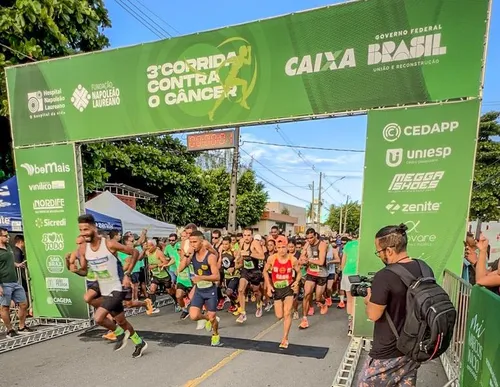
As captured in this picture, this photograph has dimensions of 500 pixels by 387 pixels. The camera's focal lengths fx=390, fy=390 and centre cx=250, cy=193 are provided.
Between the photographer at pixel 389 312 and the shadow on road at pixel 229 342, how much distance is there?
2.87 metres

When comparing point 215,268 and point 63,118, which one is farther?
point 63,118

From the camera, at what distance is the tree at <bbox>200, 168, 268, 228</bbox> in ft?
84.9

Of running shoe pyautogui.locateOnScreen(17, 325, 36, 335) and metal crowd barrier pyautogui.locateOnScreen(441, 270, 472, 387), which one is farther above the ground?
metal crowd barrier pyautogui.locateOnScreen(441, 270, 472, 387)

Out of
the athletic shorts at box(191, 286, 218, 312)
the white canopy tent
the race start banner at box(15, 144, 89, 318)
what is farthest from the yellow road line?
the white canopy tent

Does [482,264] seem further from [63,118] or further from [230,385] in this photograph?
[63,118]

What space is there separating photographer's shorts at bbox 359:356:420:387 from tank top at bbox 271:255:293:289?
3.26 m

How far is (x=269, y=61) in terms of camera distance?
5992 mm

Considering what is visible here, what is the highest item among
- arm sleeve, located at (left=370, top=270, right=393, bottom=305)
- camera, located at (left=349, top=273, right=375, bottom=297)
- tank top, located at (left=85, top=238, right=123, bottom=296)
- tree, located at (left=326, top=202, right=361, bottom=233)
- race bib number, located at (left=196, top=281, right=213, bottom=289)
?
arm sleeve, located at (left=370, top=270, right=393, bottom=305)

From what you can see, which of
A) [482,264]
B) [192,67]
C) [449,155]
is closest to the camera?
[482,264]

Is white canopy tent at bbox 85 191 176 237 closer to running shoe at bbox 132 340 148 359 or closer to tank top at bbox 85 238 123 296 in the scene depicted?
tank top at bbox 85 238 123 296

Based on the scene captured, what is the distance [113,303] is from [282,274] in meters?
2.55

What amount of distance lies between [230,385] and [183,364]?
38.4 inches

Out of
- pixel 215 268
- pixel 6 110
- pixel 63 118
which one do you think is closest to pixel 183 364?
pixel 215 268

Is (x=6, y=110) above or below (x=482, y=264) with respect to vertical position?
above
